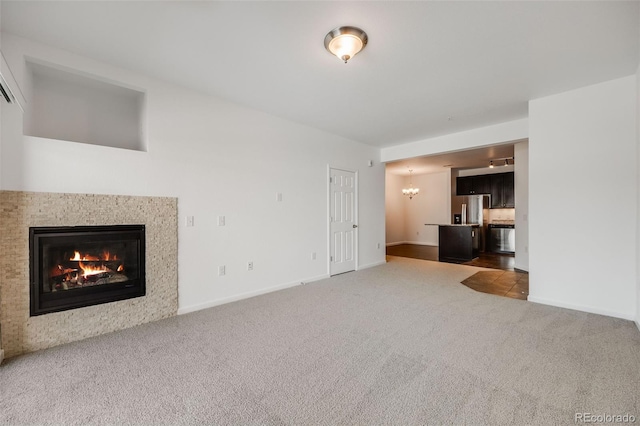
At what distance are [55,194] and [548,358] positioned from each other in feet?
14.8

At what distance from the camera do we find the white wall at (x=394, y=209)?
399 inches

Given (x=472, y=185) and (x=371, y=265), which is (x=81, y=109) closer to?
(x=371, y=265)

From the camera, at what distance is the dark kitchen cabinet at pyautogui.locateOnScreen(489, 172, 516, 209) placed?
807cm

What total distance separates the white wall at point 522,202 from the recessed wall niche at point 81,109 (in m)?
6.84

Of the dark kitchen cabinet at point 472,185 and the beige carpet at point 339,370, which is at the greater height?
the dark kitchen cabinet at point 472,185

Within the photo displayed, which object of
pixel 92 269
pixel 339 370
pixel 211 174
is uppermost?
pixel 211 174

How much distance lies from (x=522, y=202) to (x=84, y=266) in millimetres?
7500

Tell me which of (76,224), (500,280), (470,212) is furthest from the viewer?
(470,212)

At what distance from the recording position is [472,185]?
29.5ft

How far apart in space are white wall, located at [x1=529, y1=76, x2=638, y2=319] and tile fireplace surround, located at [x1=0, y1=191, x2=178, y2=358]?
466cm

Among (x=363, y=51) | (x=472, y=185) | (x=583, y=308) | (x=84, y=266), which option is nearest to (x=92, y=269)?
(x=84, y=266)

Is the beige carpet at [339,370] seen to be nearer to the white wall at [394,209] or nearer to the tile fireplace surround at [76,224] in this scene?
the tile fireplace surround at [76,224]

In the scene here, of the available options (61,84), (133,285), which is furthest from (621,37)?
(61,84)

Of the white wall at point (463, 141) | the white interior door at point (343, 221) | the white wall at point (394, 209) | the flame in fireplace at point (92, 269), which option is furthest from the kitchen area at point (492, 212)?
the flame in fireplace at point (92, 269)
